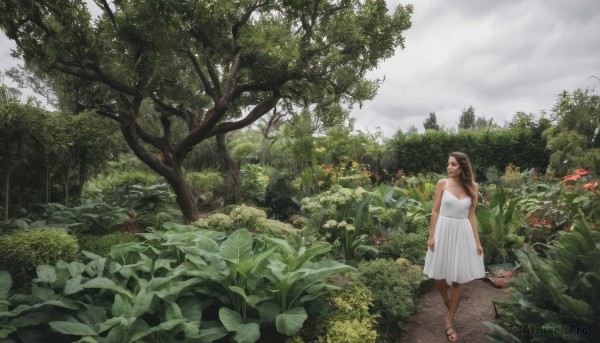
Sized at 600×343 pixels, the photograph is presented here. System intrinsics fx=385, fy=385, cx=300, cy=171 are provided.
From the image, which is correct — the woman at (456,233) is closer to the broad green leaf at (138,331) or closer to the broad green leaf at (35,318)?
the broad green leaf at (138,331)

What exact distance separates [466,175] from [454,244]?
68 cm

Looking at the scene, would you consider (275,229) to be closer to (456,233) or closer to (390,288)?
(390,288)

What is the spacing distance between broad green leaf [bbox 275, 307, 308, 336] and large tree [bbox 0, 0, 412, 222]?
4079 millimetres

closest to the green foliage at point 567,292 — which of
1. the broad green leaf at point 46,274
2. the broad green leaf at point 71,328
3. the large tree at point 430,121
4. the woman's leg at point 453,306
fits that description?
the woman's leg at point 453,306

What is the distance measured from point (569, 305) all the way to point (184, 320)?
251 cm

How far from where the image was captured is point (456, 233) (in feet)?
12.1

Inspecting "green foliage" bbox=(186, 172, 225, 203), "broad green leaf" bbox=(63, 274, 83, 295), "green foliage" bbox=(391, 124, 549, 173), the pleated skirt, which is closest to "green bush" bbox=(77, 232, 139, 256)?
"broad green leaf" bbox=(63, 274, 83, 295)

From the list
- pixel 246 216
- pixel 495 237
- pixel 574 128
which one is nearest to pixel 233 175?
pixel 246 216

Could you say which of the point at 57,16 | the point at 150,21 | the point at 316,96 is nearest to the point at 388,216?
the point at 316,96

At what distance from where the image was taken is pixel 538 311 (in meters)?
2.67

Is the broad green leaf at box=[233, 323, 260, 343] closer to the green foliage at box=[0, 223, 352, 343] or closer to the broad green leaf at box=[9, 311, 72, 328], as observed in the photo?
the green foliage at box=[0, 223, 352, 343]

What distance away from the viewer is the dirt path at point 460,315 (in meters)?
3.61

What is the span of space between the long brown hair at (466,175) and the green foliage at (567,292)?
35.8 inches

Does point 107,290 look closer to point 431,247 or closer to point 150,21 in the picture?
point 431,247
